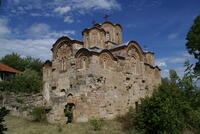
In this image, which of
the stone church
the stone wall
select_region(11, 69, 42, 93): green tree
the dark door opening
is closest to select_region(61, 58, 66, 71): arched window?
the stone church

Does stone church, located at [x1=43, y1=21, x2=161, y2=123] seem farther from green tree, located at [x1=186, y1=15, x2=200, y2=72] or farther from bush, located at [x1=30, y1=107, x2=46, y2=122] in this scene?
green tree, located at [x1=186, y1=15, x2=200, y2=72]

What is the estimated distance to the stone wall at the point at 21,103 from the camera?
56.2 feet

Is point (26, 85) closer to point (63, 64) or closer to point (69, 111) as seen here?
point (63, 64)

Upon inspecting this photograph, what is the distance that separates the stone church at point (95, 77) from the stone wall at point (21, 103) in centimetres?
104

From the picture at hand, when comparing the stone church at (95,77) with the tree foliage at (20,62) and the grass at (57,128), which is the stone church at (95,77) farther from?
the tree foliage at (20,62)

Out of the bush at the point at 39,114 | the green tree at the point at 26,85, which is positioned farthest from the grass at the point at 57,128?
the green tree at the point at 26,85

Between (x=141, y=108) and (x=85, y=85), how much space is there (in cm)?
612

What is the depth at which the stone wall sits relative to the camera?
17141mm

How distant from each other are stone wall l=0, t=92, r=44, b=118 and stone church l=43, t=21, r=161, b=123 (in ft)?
3.43

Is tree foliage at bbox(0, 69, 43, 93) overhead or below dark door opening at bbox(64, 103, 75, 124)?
overhead

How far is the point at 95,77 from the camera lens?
16172 millimetres

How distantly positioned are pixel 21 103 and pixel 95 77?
737cm

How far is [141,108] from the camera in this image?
10492mm

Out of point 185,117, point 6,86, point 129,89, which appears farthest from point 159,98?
point 6,86
